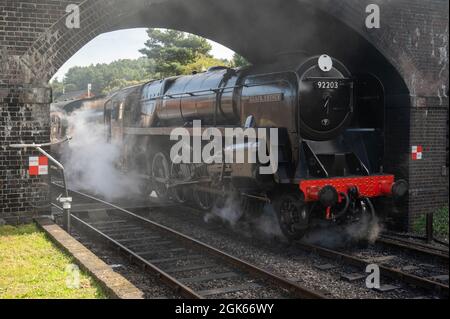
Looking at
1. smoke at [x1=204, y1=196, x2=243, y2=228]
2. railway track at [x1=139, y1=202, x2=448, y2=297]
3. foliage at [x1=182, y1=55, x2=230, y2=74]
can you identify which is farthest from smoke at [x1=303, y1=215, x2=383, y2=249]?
foliage at [x1=182, y1=55, x2=230, y2=74]

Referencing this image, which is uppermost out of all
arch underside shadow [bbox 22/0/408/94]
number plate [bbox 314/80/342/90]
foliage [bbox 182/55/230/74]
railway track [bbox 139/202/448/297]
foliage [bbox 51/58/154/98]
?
foliage [bbox 51/58/154/98]

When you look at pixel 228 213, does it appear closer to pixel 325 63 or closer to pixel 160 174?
pixel 160 174

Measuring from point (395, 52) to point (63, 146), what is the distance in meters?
13.1

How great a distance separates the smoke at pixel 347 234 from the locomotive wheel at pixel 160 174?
14.3 ft

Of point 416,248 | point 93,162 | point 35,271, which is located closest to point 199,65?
point 93,162

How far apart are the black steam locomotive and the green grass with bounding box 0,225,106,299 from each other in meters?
3.09

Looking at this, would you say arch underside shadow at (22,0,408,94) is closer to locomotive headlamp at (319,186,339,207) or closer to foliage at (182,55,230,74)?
locomotive headlamp at (319,186,339,207)

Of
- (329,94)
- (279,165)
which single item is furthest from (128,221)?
(329,94)

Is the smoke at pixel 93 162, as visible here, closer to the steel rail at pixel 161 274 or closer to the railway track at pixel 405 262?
the steel rail at pixel 161 274

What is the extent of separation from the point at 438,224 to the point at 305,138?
416 centimetres

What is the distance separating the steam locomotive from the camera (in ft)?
24.7

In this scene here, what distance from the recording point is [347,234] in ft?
28.0

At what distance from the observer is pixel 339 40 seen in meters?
10.6

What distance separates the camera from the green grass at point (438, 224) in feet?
31.7
